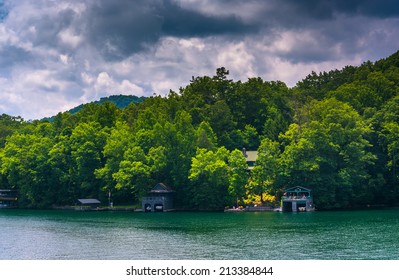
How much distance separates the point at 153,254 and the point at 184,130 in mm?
52640

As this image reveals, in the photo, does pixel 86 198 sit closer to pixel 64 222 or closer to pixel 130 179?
pixel 130 179

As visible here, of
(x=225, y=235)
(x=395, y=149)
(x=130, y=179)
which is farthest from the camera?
(x=130, y=179)

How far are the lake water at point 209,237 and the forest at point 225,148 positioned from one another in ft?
32.8

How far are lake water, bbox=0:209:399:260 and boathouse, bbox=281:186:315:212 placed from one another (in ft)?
19.2

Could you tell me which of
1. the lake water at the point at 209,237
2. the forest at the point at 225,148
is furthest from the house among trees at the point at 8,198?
the lake water at the point at 209,237

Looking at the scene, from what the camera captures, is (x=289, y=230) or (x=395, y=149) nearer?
(x=289, y=230)

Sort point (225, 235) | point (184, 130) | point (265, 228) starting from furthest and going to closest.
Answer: point (184, 130) → point (265, 228) → point (225, 235)

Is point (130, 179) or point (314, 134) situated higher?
point (314, 134)

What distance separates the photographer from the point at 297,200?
8000 centimetres

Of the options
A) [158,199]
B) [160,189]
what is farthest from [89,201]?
[160,189]

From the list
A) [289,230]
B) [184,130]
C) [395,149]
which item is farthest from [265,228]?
[184,130]

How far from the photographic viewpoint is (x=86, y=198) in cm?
9788

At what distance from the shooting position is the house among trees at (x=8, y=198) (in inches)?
4122

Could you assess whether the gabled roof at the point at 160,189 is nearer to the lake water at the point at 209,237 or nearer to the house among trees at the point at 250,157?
the house among trees at the point at 250,157
